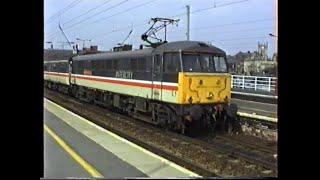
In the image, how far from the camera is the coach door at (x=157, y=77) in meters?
15.0

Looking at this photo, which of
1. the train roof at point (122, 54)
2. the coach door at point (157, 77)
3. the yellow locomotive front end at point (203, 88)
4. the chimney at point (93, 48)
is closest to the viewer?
the yellow locomotive front end at point (203, 88)

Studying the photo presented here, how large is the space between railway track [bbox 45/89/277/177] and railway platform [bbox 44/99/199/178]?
0.55 meters

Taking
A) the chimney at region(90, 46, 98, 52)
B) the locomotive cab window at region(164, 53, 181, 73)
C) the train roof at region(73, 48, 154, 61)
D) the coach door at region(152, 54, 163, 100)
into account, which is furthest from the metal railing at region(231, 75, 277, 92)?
the locomotive cab window at region(164, 53, 181, 73)

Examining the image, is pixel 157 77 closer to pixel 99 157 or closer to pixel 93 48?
pixel 99 157

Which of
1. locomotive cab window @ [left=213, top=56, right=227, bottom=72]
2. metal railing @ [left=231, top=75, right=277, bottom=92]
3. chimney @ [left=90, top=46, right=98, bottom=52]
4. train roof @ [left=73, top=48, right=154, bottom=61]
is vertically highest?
chimney @ [left=90, top=46, right=98, bottom=52]

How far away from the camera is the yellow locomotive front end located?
44.9 ft

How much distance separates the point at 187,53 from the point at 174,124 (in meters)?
2.08

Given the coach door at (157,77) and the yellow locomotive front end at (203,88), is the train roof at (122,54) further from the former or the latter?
the yellow locomotive front end at (203,88)

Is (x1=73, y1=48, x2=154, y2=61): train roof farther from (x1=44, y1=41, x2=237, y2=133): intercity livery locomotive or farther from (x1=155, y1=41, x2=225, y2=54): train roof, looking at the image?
(x1=155, y1=41, x2=225, y2=54): train roof

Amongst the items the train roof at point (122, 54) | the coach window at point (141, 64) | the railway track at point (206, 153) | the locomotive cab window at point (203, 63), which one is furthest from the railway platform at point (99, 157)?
the train roof at point (122, 54)

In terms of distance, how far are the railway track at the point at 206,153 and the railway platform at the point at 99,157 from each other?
55 centimetres

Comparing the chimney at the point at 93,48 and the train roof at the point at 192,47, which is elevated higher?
the chimney at the point at 93,48

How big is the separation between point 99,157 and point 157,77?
21.2 feet
